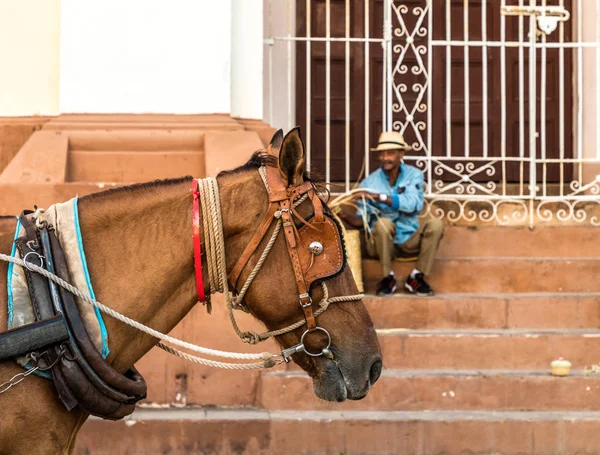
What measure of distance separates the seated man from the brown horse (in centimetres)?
360

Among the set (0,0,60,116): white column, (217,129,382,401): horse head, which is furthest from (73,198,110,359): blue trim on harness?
(0,0,60,116): white column

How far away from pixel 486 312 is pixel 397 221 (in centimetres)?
98

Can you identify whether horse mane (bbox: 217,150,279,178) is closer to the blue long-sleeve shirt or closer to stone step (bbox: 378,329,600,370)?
stone step (bbox: 378,329,600,370)

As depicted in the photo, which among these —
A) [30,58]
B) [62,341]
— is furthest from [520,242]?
[62,341]

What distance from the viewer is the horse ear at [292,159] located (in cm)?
273

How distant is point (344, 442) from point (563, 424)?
1.38 metres

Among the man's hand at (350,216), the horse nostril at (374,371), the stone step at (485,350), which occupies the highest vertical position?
the man's hand at (350,216)

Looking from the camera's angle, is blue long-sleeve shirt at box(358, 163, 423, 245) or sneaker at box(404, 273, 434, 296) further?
blue long-sleeve shirt at box(358, 163, 423, 245)

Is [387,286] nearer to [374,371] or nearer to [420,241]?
[420,241]

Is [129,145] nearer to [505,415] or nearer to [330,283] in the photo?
[505,415]

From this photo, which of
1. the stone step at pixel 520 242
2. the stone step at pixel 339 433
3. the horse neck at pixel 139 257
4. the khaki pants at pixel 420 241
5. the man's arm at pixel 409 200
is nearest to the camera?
the horse neck at pixel 139 257

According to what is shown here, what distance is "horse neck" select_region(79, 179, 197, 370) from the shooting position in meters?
2.71

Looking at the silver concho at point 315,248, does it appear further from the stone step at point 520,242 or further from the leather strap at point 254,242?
the stone step at point 520,242

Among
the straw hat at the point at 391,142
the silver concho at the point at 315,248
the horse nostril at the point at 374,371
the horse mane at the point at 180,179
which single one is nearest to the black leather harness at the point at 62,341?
the horse mane at the point at 180,179
